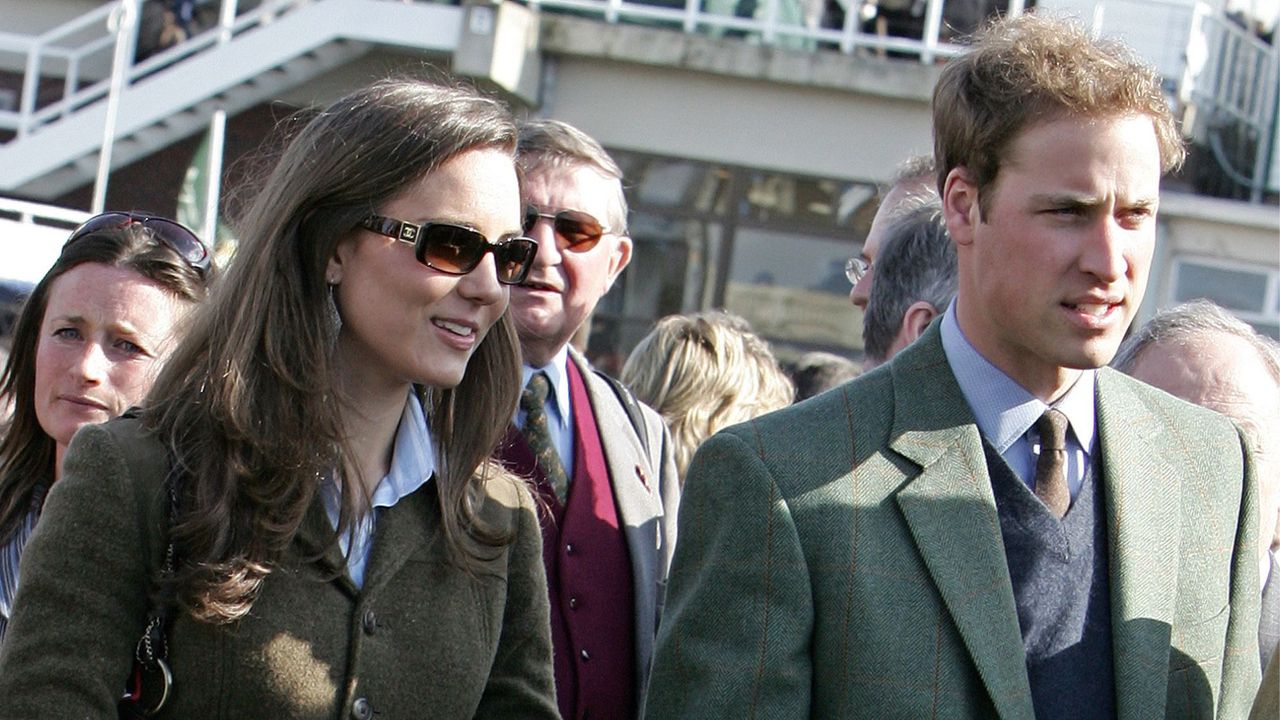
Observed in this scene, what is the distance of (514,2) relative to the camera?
13.9 m

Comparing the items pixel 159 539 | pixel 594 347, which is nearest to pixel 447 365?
pixel 159 539

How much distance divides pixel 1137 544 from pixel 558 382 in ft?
5.00

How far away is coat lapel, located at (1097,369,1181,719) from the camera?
2543mm

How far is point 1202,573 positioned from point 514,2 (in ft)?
38.8

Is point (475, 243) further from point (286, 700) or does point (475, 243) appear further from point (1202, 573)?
point (1202, 573)

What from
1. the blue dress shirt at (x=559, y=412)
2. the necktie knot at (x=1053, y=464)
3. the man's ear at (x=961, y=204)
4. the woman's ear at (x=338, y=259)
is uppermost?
the man's ear at (x=961, y=204)

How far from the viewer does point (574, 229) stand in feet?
12.9

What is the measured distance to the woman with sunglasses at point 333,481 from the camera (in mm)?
2346

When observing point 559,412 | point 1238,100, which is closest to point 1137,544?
point 559,412

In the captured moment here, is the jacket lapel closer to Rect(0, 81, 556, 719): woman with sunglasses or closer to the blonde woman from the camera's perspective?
Rect(0, 81, 556, 719): woman with sunglasses

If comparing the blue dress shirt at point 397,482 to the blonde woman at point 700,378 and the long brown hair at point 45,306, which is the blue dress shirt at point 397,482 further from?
the blonde woman at point 700,378

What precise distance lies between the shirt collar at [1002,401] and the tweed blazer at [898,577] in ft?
0.09

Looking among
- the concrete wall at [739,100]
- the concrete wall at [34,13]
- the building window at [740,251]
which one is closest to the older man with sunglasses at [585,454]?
the concrete wall at [739,100]

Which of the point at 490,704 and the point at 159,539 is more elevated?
the point at 159,539
